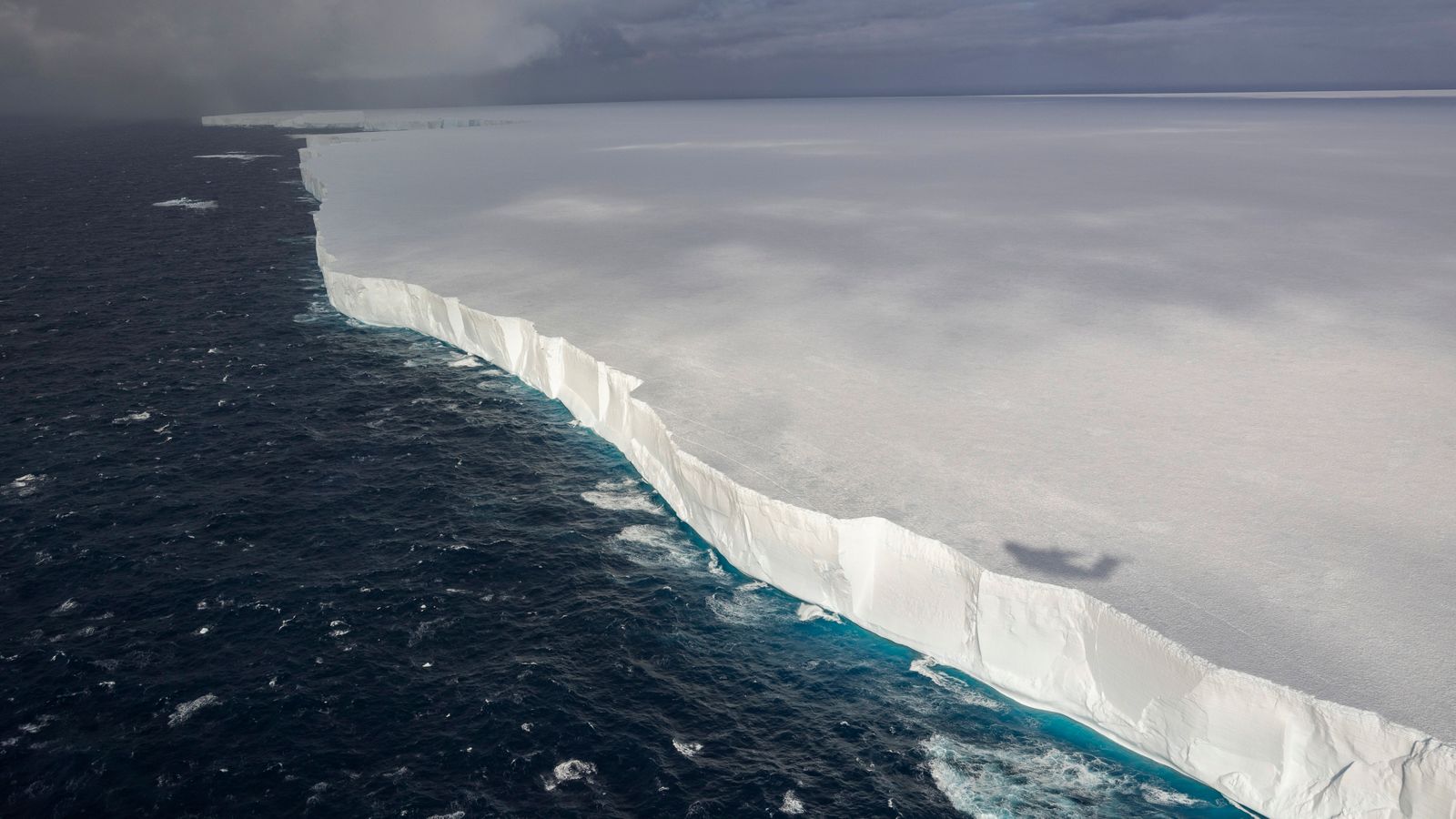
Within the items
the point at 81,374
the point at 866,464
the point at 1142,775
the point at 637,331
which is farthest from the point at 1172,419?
the point at 81,374

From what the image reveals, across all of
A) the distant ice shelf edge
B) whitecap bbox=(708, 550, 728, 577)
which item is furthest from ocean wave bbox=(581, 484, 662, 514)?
whitecap bbox=(708, 550, 728, 577)

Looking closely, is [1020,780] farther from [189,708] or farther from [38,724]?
[38,724]

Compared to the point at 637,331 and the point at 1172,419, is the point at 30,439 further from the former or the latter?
the point at 1172,419

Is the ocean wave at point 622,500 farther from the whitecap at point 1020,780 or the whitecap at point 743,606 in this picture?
the whitecap at point 1020,780

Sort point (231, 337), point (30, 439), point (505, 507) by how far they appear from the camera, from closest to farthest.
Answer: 1. point (505, 507)
2. point (30, 439)
3. point (231, 337)

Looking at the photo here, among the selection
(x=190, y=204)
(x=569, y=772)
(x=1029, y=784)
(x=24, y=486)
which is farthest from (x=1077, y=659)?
(x=190, y=204)

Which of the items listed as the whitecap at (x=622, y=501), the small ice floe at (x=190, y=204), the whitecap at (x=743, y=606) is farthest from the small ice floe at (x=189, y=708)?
the small ice floe at (x=190, y=204)
